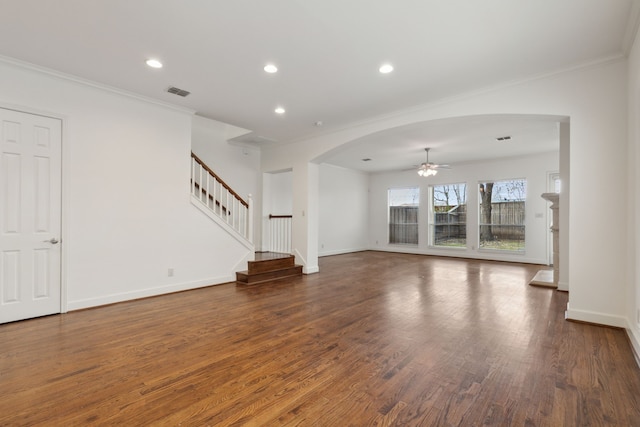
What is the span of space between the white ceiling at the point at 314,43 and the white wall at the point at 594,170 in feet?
0.76

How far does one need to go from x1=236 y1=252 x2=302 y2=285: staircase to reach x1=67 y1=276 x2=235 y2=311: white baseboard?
334 mm

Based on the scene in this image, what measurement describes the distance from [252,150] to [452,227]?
6.68 m

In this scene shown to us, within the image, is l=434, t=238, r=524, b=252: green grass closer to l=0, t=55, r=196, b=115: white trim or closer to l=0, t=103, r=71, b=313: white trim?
l=0, t=55, r=196, b=115: white trim

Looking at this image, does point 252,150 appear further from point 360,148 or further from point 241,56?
point 241,56

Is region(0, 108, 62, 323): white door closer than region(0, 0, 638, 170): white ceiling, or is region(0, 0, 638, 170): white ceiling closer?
region(0, 0, 638, 170): white ceiling

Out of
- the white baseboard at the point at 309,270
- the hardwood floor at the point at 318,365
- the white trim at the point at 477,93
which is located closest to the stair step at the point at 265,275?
the white baseboard at the point at 309,270

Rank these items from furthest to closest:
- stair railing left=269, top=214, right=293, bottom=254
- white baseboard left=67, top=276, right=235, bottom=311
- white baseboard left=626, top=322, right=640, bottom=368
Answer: stair railing left=269, top=214, right=293, bottom=254, white baseboard left=67, top=276, right=235, bottom=311, white baseboard left=626, top=322, right=640, bottom=368

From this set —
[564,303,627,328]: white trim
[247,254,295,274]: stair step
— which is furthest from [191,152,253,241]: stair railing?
[564,303,627,328]: white trim

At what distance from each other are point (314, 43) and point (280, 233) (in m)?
4.82

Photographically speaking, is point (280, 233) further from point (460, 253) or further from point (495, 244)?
point (495, 244)

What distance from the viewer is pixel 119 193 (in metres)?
4.24

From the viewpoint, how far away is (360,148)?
7.32m

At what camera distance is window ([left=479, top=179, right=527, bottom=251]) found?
8.36 m

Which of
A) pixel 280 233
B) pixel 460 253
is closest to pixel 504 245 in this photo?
pixel 460 253
